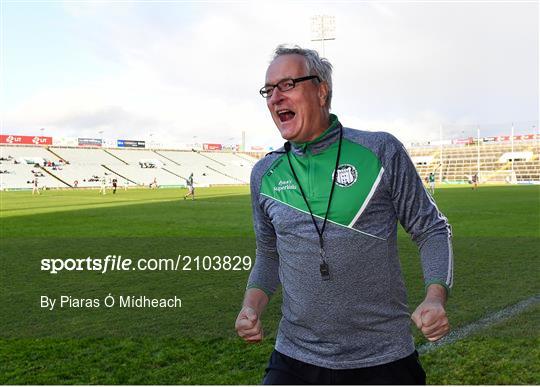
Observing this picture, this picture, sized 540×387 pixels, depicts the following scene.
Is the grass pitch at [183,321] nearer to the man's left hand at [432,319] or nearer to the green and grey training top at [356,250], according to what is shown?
the green and grey training top at [356,250]

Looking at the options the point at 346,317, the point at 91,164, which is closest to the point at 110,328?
the point at 346,317

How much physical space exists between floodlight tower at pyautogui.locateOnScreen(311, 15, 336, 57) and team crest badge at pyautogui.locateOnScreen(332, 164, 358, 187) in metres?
39.4

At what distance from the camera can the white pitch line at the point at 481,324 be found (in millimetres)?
5496

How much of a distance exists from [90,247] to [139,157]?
77.3m

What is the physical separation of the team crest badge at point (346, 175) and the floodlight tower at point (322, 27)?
1553 inches

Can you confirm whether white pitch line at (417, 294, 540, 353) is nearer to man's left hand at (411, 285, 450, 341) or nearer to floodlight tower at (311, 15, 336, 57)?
man's left hand at (411, 285, 450, 341)

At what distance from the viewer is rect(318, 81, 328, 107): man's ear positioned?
2494mm

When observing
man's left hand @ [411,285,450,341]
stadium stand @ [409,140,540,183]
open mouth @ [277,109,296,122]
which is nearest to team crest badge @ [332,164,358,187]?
open mouth @ [277,109,296,122]

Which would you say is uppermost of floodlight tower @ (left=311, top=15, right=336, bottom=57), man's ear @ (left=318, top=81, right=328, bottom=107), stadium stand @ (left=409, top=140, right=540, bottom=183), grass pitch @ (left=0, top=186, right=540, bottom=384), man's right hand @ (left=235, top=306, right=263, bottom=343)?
floodlight tower @ (left=311, top=15, right=336, bottom=57)

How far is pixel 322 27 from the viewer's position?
4016 cm

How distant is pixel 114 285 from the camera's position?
8.62 m

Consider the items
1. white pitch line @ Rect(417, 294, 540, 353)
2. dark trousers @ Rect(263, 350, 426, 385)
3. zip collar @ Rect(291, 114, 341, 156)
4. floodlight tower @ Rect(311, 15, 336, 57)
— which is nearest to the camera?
dark trousers @ Rect(263, 350, 426, 385)

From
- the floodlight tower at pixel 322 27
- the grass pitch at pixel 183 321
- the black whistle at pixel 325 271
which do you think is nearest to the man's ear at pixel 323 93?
the black whistle at pixel 325 271

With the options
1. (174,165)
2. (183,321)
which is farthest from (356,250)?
(174,165)
